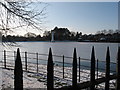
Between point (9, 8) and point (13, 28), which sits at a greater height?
point (9, 8)

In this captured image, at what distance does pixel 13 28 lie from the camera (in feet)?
14.8

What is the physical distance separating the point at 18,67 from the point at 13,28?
105 inches

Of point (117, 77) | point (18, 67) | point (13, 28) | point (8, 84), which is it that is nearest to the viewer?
point (18, 67)

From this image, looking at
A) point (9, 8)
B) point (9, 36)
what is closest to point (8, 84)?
point (9, 36)

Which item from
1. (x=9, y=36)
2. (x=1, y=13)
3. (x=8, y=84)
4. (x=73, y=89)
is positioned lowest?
(x=8, y=84)

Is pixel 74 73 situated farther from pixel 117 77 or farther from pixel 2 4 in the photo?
pixel 2 4

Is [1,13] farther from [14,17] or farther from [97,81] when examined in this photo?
[97,81]

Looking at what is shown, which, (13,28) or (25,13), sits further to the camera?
(13,28)

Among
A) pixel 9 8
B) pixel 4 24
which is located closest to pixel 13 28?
pixel 4 24

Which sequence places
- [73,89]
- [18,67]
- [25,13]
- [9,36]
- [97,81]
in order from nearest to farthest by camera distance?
[18,67]
[73,89]
[97,81]
[25,13]
[9,36]

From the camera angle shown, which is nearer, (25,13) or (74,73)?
(74,73)

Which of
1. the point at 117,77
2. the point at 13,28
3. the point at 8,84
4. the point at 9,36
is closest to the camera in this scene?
the point at 117,77

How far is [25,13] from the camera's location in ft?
13.9

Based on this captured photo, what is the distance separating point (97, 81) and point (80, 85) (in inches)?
17.2
